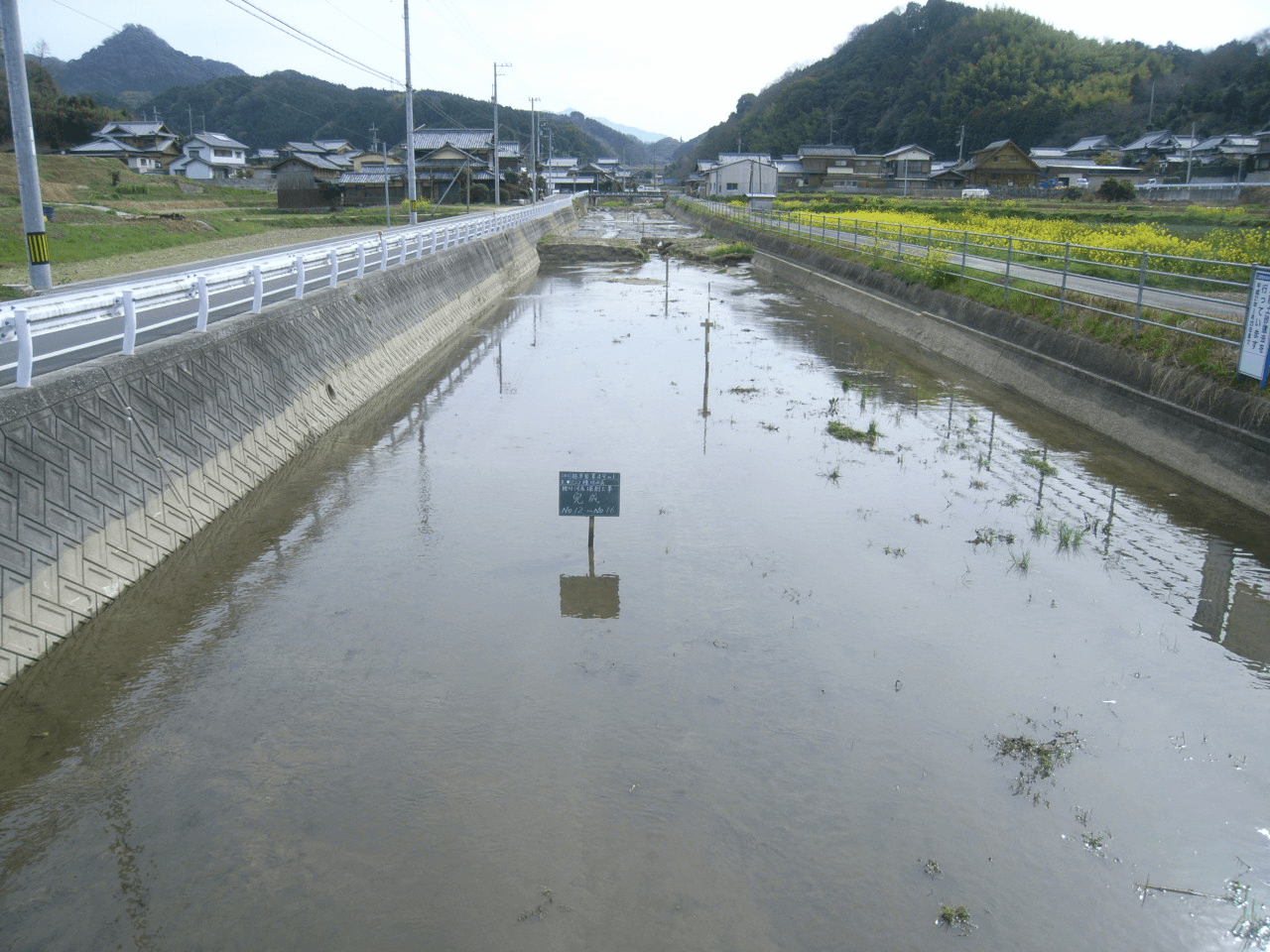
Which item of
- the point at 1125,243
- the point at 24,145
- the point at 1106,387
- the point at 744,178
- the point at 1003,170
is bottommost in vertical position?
the point at 1106,387

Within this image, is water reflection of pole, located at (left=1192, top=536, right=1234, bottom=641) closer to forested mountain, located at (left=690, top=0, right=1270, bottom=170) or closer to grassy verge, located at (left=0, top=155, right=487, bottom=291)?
grassy verge, located at (left=0, top=155, right=487, bottom=291)

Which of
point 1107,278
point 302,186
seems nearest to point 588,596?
point 1107,278

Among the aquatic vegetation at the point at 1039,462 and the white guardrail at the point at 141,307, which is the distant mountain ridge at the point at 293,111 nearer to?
the white guardrail at the point at 141,307

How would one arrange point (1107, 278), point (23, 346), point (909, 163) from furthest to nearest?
point (909, 163) < point (1107, 278) < point (23, 346)

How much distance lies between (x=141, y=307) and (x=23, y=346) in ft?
6.65

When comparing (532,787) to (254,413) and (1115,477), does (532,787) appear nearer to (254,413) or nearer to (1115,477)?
(254,413)

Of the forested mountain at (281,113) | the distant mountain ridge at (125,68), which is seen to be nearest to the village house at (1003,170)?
the forested mountain at (281,113)

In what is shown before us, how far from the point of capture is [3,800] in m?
4.86

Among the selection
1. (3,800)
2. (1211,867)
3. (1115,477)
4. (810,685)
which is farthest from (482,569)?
(1115,477)

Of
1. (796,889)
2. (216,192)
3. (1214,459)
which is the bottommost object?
(796,889)

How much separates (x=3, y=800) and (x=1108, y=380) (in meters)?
13.1

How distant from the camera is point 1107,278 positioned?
689 inches

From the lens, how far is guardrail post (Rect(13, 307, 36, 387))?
662 cm

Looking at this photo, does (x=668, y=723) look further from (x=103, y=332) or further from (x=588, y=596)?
(x=103, y=332)
